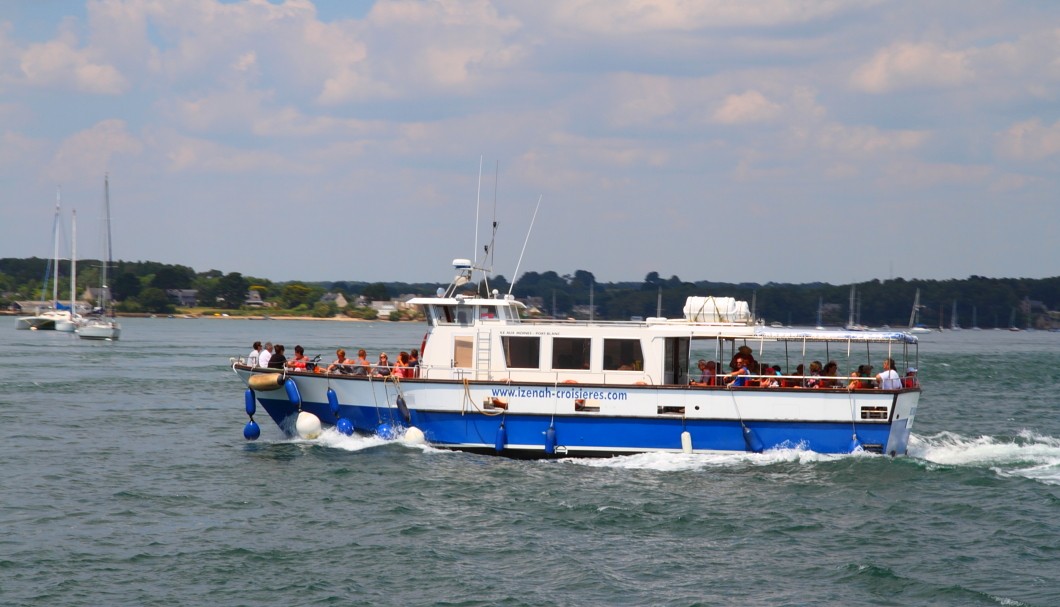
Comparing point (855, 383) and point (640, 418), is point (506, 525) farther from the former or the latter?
point (855, 383)

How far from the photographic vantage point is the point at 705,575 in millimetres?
15828

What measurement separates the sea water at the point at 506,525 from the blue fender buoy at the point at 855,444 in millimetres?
136

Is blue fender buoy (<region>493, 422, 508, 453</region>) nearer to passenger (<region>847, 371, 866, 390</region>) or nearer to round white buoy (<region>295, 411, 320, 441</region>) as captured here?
round white buoy (<region>295, 411, 320, 441</region>)

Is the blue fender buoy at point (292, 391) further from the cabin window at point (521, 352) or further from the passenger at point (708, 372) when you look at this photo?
the passenger at point (708, 372)

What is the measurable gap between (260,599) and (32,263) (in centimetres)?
20405

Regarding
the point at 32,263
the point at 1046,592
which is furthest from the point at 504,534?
the point at 32,263

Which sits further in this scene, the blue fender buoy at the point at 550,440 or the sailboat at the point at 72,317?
the sailboat at the point at 72,317

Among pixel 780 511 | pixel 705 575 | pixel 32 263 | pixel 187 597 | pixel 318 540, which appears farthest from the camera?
pixel 32 263

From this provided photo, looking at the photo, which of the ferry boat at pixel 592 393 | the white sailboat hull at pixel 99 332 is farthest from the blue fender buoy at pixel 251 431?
the white sailboat hull at pixel 99 332

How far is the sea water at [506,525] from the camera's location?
49.5 ft

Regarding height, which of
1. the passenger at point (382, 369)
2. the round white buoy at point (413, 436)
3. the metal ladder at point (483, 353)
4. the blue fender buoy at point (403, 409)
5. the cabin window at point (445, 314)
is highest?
the cabin window at point (445, 314)

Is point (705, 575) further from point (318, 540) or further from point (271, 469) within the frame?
point (271, 469)

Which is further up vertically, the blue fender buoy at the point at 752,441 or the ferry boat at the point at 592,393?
the ferry boat at the point at 592,393

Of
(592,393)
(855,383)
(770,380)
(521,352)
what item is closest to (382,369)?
(521,352)
